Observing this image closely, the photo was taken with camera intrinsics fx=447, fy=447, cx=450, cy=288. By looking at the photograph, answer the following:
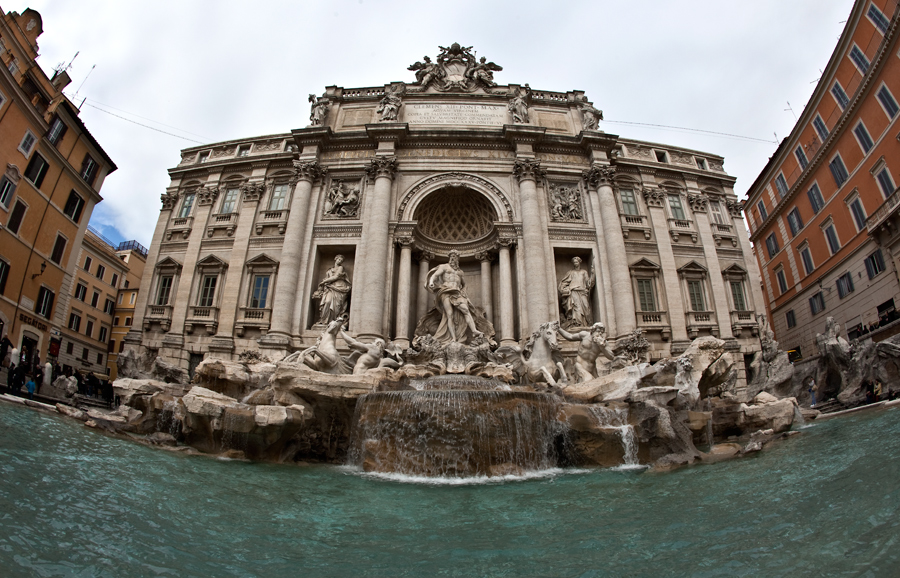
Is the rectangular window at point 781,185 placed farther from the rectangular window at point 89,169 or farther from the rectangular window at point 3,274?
the rectangular window at point 3,274

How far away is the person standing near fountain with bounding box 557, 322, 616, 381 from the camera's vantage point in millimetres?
13625

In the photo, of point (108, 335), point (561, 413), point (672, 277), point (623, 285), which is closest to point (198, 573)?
point (561, 413)

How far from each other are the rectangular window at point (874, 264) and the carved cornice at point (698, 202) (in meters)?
7.44

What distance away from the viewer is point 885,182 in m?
20.3

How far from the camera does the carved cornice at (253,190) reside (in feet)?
72.2

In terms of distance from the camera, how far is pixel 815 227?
2547cm

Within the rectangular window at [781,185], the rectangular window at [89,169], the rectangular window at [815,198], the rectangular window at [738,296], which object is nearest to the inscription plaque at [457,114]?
the rectangular window at [738,296]

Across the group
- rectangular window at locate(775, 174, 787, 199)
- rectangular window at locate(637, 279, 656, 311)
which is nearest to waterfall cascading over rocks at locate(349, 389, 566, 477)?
rectangular window at locate(637, 279, 656, 311)

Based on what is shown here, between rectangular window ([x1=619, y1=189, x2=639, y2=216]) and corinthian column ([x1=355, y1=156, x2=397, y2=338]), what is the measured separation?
1144 centimetres

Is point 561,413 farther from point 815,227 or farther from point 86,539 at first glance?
point 815,227

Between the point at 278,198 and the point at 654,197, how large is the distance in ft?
61.6

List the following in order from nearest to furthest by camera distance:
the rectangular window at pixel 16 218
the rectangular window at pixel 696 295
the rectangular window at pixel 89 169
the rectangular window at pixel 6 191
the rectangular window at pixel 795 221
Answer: the rectangular window at pixel 6 191 < the rectangular window at pixel 16 218 < the rectangular window at pixel 696 295 < the rectangular window at pixel 89 169 < the rectangular window at pixel 795 221

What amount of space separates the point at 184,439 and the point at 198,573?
819 centimetres

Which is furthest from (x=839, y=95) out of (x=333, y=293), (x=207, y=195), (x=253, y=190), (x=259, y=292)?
(x=207, y=195)
